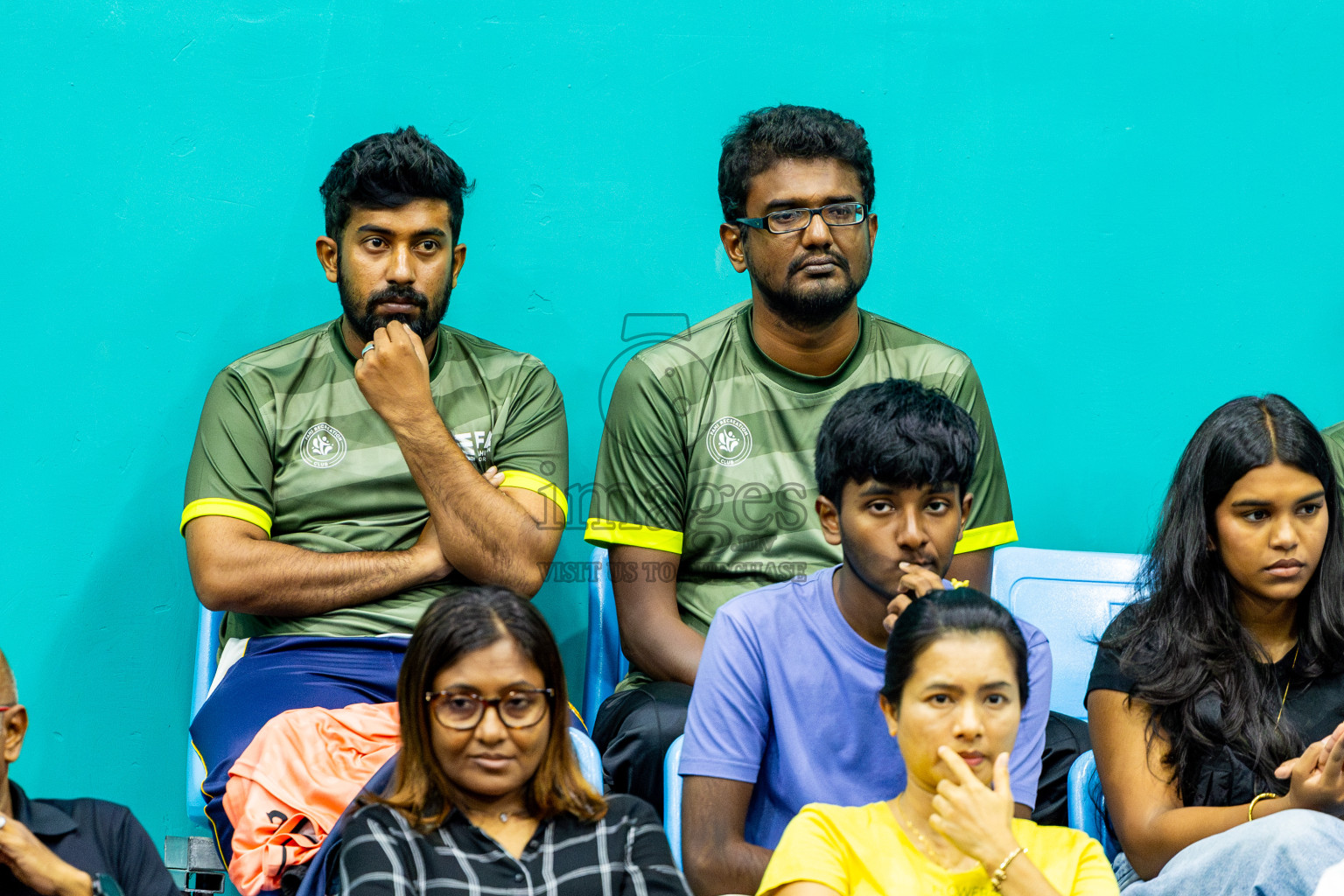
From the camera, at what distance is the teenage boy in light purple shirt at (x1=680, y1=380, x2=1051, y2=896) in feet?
7.01

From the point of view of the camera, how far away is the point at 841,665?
87.4 inches

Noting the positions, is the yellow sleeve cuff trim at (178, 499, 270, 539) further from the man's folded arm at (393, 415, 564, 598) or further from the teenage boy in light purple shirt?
the teenage boy in light purple shirt

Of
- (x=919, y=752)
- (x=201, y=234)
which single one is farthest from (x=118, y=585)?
(x=919, y=752)

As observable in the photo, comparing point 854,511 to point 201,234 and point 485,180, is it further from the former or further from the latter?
point 201,234

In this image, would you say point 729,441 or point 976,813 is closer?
point 976,813

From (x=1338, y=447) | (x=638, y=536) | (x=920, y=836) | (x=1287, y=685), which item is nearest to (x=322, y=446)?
(x=638, y=536)

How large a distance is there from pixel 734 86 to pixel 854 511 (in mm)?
1440

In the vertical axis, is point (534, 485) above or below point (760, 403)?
below

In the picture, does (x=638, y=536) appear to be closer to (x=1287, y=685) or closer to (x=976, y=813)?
(x=976, y=813)

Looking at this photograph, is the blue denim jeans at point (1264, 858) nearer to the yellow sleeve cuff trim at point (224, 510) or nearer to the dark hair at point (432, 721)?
the dark hair at point (432, 721)

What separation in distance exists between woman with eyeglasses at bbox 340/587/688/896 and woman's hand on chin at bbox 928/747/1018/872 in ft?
1.27

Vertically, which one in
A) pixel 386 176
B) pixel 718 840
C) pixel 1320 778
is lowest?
pixel 718 840

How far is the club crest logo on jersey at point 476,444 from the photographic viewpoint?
292 centimetres

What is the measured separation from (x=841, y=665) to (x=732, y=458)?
717 mm
